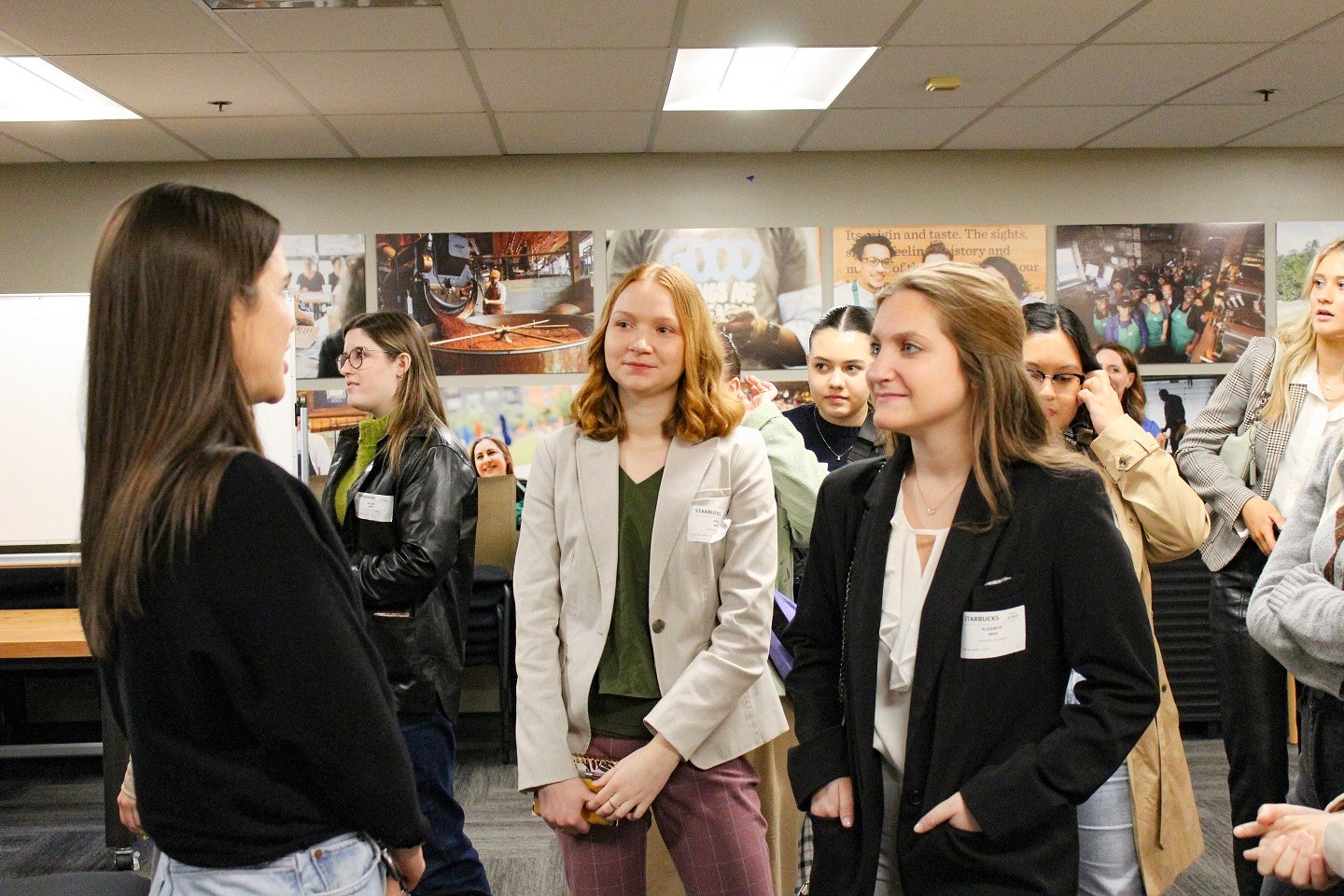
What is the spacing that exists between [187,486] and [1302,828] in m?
1.40

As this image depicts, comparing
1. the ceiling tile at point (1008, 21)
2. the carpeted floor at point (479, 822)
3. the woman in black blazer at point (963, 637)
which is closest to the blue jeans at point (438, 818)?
the carpeted floor at point (479, 822)

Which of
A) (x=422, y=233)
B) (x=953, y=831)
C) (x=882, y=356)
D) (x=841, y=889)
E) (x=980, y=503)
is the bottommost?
(x=841, y=889)

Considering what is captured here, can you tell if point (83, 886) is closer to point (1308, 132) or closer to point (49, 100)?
point (49, 100)

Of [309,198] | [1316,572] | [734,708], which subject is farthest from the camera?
[309,198]

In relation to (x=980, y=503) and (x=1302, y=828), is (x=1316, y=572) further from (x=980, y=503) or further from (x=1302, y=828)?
(x=980, y=503)

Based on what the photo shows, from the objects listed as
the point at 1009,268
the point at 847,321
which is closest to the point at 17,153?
the point at 847,321

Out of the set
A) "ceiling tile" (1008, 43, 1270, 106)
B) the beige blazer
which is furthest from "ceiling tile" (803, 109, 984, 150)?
the beige blazer

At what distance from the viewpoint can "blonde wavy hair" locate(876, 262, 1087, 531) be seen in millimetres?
1376

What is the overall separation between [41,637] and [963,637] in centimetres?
307

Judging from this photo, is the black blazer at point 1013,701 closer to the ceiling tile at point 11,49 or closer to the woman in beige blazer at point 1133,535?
the woman in beige blazer at point 1133,535

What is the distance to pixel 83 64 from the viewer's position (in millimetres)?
3939

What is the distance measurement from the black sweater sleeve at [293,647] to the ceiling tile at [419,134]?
4.00m

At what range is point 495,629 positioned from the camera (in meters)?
4.74

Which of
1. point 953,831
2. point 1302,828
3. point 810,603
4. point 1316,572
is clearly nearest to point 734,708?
point 810,603
